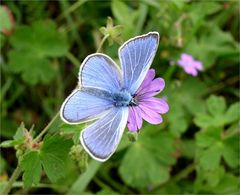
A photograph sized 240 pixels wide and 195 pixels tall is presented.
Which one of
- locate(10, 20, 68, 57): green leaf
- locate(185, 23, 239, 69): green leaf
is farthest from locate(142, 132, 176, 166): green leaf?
locate(10, 20, 68, 57): green leaf

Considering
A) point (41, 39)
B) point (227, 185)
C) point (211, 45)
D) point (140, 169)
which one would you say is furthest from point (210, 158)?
point (41, 39)

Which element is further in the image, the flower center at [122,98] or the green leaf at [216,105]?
the green leaf at [216,105]

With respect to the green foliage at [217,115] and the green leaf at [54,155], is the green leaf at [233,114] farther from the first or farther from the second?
the green leaf at [54,155]

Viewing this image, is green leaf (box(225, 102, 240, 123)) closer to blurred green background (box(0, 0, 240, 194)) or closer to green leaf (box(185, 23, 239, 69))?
blurred green background (box(0, 0, 240, 194))

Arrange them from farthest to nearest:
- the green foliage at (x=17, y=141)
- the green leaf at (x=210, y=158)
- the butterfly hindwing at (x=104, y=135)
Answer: the green leaf at (x=210, y=158), the green foliage at (x=17, y=141), the butterfly hindwing at (x=104, y=135)

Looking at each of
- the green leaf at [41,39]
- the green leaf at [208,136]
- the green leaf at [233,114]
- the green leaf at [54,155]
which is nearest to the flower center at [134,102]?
the green leaf at [54,155]

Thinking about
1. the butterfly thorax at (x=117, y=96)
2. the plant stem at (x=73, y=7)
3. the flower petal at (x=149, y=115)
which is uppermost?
the plant stem at (x=73, y=7)

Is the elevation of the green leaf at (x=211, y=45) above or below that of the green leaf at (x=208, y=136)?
above

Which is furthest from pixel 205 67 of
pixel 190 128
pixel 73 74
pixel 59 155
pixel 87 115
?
pixel 87 115
